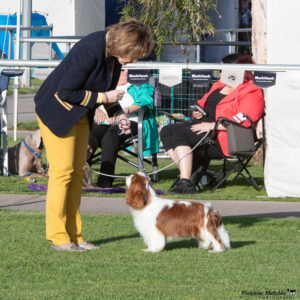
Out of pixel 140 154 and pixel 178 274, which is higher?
pixel 140 154

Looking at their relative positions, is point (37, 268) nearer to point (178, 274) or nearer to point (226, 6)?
point (178, 274)

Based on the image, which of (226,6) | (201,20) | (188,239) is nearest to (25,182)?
(201,20)

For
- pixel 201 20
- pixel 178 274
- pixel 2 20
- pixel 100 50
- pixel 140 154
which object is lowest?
pixel 178 274

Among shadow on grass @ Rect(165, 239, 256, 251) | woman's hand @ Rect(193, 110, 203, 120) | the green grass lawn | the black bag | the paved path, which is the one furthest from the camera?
woman's hand @ Rect(193, 110, 203, 120)

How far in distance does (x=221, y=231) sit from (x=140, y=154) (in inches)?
131

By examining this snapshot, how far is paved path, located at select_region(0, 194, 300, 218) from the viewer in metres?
7.71

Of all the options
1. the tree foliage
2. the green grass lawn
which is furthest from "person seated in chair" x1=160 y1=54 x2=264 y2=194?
the green grass lawn

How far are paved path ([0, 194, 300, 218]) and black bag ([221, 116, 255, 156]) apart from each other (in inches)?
28.8

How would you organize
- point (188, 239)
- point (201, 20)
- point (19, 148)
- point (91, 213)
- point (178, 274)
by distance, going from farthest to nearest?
1. point (19, 148)
2. point (201, 20)
3. point (91, 213)
4. point (188, 239)
5. point (178, 274)

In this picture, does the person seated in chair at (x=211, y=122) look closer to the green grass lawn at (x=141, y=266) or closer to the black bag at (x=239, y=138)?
the black bag at (x=239, y=138)

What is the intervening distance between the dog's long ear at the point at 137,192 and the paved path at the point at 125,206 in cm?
194

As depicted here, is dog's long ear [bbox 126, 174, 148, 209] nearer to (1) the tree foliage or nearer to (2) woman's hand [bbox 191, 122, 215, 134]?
(2) woman's hand [bbox 191, 122, 215, 134]

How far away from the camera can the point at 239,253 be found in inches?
230

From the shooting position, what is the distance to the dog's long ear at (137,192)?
5.79 m
